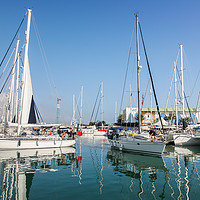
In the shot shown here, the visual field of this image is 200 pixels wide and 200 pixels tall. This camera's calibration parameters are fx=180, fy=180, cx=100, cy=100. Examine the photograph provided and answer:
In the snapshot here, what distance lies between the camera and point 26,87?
76.4 ft

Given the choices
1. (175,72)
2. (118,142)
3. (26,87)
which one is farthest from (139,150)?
(175,72)

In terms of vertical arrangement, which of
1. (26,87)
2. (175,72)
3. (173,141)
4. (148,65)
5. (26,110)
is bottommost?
(173,141)

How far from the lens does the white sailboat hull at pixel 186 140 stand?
98.7 feet

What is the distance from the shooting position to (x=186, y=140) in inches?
1191

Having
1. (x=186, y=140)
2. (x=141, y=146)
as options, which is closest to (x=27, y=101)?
(x=141, y=146)

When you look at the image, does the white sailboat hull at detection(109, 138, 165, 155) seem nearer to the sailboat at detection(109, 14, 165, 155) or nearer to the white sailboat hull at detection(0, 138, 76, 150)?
the sailboat at detection(109, 14, 165, 155)

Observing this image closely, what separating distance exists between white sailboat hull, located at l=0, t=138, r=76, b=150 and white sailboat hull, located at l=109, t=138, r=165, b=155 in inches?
320

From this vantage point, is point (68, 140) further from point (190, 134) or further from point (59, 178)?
point (190, 134)

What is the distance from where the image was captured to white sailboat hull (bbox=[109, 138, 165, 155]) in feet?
61.1

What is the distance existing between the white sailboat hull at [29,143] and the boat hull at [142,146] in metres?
8.15

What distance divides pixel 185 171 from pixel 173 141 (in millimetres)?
19810

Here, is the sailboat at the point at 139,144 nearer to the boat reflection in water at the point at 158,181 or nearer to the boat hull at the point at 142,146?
the boat hull at the point at 142,146

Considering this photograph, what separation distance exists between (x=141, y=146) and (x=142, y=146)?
165 millimetres

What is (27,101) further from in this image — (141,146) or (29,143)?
(141,146)
